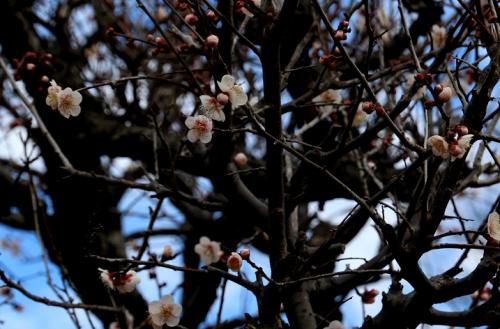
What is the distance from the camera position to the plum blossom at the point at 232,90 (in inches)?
90.6

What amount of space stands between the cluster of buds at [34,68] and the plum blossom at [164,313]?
1.45m

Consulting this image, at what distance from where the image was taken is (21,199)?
4.33 m

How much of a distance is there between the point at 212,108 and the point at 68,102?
0.72 meters

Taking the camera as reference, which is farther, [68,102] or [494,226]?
[68,102]

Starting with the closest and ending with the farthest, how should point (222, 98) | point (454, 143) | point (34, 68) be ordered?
point (454, 143), point (222, 98), point (34, 68)

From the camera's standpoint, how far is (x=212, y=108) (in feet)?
7.74

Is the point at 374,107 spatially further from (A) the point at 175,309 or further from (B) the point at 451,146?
(A) the point at 175,309

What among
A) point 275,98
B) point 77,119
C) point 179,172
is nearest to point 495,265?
point 275,98

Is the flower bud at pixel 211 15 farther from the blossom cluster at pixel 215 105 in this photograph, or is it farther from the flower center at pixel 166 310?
the flower center at pixel 166 310

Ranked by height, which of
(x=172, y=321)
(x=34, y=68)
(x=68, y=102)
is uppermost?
(x=34, y=68)

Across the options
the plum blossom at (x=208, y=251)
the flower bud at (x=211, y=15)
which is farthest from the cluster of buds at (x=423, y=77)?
the plum blossom at (x=208, y=251)

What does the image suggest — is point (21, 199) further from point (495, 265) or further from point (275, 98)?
point (495, 265)

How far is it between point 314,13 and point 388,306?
1947 mm

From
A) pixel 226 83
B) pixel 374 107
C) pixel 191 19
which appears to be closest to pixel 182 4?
pixel 191 19
